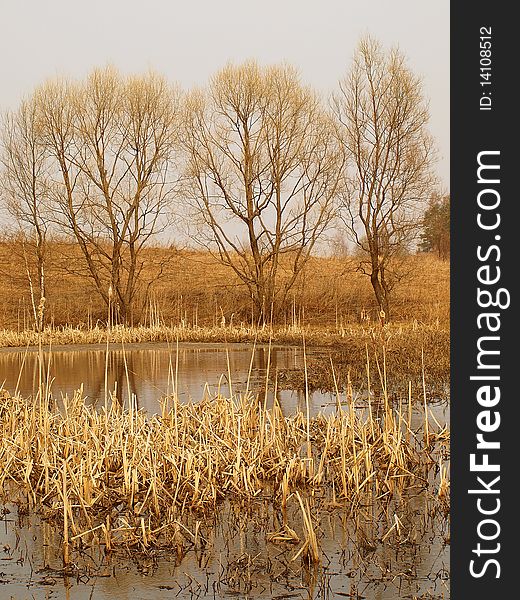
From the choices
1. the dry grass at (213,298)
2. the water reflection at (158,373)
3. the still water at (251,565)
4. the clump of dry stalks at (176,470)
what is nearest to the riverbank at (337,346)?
the water reflection at (158,373)

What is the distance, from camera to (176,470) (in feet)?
21.5

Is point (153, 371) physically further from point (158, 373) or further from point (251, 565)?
point (251, 565)

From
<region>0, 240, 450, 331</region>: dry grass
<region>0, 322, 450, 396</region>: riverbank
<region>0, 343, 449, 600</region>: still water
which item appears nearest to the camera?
<region>0, 343, 449, 600</region>: still water

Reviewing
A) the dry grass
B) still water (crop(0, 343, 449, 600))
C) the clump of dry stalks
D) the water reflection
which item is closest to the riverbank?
the water reflection

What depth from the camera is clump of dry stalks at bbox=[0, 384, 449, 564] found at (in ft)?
19.6

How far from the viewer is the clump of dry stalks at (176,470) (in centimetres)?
598

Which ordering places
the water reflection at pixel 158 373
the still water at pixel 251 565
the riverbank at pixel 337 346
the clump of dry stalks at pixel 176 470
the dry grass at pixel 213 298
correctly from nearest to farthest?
the still water at pixel 251 565
the clump of dry stalks at pixel 176 470
the water reflection at pixel 158 373
the riverbank at pixel 337 346
the dry grass at pixel 213 298

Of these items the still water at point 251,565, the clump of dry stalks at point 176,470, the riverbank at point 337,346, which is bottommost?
the still water at point 251,565

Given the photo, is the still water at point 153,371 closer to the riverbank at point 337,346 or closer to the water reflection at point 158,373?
the water reflection at point 158,373

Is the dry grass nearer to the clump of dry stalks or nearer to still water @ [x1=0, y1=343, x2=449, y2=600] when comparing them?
the clump of dry stalks

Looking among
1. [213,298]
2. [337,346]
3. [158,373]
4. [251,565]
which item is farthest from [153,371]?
[213,298]

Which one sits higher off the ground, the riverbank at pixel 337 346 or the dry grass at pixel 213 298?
the dry grass at pixel 213 298

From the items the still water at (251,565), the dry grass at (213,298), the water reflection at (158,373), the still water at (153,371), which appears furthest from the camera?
the dry grass at (213,298)

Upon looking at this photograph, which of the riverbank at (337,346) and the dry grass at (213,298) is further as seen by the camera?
the dry grass at (213,298)
